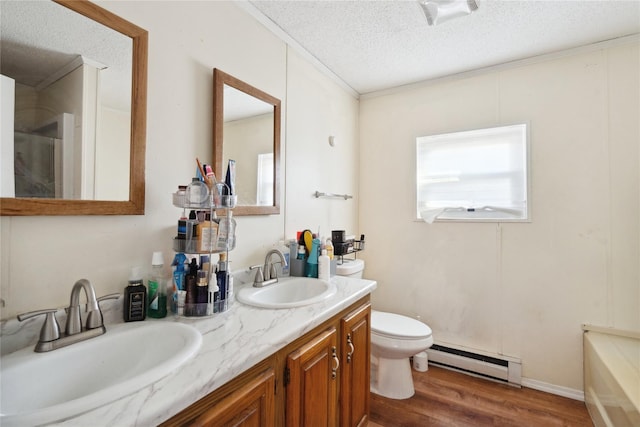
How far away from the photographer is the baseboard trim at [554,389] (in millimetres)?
1931

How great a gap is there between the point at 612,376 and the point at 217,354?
193 cm

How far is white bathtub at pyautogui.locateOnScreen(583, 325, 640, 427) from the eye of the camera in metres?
1.35

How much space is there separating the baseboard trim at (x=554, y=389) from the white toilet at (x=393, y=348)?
2.73ft

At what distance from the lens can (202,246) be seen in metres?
1.08

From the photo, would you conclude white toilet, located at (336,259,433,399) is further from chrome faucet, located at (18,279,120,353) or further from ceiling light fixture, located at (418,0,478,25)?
ceiling light fixture, located at (418,0,478,25)

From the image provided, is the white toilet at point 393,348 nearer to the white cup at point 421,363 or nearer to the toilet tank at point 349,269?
the toilet tank at point 349,269

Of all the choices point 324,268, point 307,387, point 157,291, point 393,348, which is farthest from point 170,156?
point 393,348

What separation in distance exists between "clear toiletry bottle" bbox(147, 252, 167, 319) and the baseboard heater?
2.11m

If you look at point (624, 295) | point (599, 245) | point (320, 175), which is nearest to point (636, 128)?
point (599, 245)

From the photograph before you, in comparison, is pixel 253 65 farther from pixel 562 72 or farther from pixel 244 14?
pixel 562 72

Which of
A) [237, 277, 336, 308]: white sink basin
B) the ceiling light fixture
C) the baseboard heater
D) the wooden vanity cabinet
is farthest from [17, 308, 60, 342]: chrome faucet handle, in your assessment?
the baseboard heater

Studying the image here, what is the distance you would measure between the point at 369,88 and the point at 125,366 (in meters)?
2.57

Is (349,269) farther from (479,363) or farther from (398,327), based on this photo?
(479,363)

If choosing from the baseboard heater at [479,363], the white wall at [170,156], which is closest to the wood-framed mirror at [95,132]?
the white wall at [170,156]
